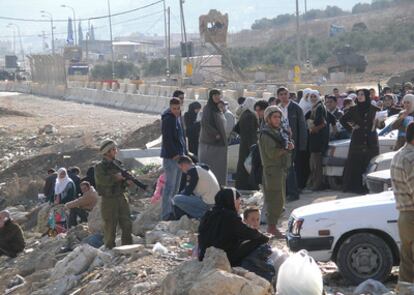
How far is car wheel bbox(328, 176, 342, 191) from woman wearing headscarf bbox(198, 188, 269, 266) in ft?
20.9

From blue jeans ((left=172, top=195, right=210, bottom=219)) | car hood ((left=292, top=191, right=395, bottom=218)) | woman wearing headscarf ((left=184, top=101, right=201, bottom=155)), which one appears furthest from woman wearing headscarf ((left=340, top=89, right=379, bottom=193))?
car hood ((left=292, top=191, right=395, bottom=218))

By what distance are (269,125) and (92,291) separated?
275 cm

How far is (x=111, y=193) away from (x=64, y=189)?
568cm

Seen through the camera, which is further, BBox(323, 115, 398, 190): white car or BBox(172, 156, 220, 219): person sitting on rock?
BBox(323, 115, 398, 190): white car

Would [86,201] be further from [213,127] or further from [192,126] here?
[213,127]

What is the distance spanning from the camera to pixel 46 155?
93.5ft

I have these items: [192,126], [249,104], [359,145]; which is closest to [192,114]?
[192,126]

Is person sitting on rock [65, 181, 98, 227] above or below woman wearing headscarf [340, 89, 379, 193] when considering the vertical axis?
below

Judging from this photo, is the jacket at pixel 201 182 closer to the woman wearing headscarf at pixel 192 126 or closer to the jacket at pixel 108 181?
the jacket at pixel 108 181

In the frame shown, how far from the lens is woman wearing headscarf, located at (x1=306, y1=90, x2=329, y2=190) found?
14.3m

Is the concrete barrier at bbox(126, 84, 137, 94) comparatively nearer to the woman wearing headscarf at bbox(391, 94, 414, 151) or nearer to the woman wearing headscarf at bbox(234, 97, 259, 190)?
the woman wearing headscarf at bbox(234, 97, 259, 190)

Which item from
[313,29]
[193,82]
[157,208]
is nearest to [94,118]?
[193,82]

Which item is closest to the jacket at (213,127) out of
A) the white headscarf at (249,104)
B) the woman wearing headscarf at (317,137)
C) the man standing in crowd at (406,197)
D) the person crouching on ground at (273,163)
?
the white headscarf at (249,104)

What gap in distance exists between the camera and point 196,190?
1188 centimetres
